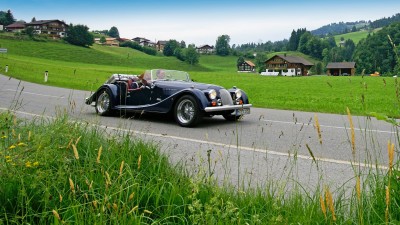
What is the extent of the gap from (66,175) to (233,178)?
191 centimetres

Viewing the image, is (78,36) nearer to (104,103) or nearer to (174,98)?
(104,103)

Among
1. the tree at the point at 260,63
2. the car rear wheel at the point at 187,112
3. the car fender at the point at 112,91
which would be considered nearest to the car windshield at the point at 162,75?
the car fender at the point at 112,91

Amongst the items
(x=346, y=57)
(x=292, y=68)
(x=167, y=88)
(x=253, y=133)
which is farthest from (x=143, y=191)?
(x=346, y=57)

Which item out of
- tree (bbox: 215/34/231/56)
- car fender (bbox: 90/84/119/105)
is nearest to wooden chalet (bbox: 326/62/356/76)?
tree (bbox: 215/34/231/56)

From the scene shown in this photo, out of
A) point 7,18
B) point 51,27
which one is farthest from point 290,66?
point 7,18

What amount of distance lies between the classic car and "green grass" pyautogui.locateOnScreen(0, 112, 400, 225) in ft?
14.7

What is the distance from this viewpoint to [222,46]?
160 meters

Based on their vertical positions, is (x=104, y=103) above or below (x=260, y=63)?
below

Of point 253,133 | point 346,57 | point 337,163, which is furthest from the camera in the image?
point 346,57

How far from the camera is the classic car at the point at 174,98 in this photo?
29.2 feet

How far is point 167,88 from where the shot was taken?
959 centimetres

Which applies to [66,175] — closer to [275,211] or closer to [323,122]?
[275,211]

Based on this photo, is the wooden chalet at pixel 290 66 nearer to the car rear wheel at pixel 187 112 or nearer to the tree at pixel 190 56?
the tree at pixel 190 56

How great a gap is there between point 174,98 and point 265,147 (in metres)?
3.37
